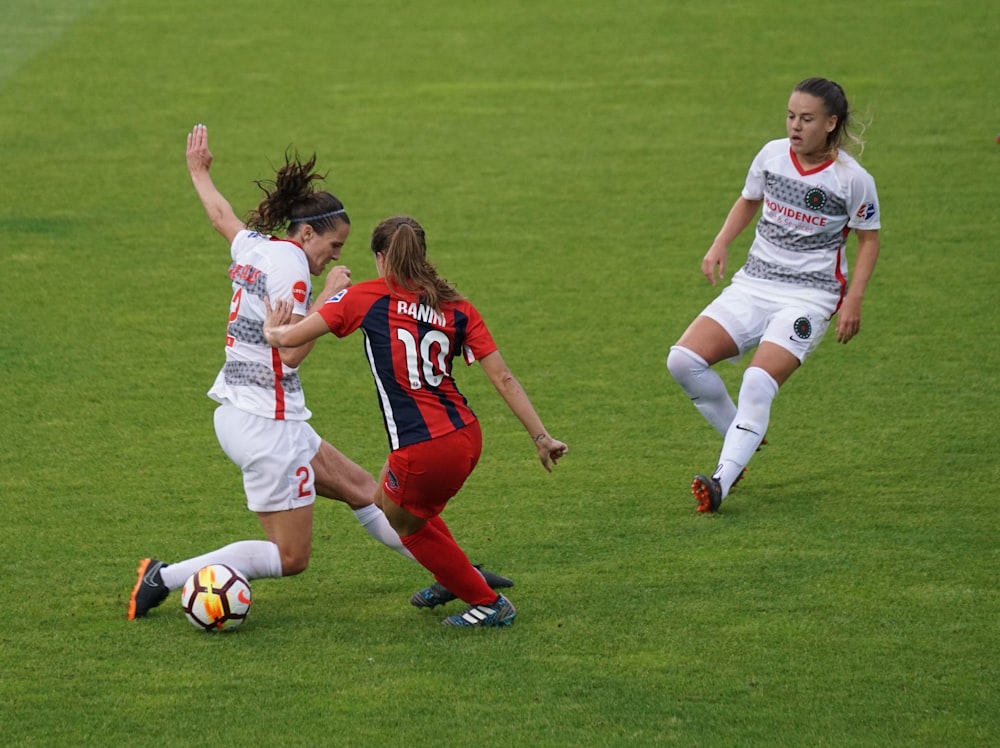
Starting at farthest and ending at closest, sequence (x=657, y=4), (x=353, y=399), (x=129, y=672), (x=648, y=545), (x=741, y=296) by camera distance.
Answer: (x=657, y=4) < (x=353, y=399) < (x=741, y=296) < (x=648, y=545) < (x=129, y=672)

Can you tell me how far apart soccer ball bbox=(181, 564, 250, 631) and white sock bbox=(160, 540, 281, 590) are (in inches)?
3.9

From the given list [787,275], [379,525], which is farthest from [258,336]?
[787,275]

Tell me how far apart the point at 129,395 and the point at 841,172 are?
13.9 ft

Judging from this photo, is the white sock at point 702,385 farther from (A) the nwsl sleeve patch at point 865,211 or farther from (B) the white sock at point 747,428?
(A) the nwsl sleeve patch at point 865,211

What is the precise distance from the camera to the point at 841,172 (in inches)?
261

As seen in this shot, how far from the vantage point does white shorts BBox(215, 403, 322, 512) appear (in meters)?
5.48

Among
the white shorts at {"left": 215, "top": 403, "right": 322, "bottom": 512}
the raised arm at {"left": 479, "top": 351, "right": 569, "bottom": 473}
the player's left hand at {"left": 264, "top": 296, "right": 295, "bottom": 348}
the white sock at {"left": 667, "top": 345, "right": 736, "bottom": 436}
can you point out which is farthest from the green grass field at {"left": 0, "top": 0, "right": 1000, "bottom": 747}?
the player's left hand at {"left": 264, "top": 296, "right": 295, "bottom": 348}

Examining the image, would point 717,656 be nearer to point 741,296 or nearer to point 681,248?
point 741,296

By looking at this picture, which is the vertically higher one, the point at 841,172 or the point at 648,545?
the point at 841,172

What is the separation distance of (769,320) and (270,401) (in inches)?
100

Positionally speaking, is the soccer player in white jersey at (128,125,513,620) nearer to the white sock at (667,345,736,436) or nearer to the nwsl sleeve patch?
Result: the white sock at (667,345,736,436)

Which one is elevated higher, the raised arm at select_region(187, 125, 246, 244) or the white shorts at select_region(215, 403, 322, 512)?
the raised arm at select_region(187, 125, 246, 244)

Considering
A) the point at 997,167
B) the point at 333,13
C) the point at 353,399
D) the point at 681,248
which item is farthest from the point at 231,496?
the point at 333,13

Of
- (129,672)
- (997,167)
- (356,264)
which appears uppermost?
(997,167)
